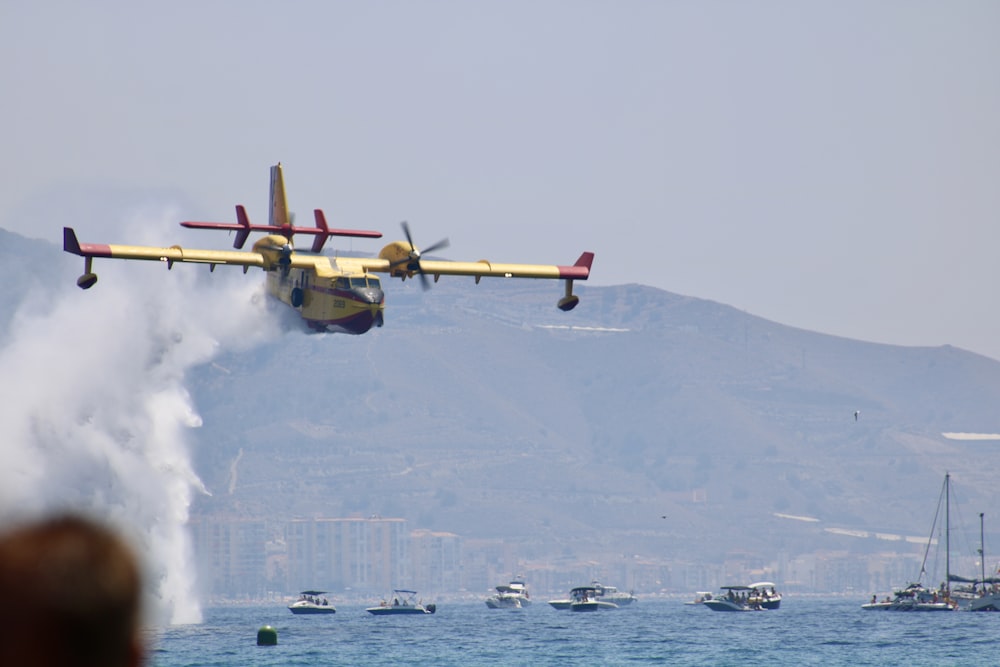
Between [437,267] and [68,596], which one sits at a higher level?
[437,267]

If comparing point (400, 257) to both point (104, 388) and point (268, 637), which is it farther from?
point (268, 637)

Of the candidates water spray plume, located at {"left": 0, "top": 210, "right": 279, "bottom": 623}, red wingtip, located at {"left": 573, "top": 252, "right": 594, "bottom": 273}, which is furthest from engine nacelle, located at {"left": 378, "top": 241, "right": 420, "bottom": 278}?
water spray plume, located at {"left": 0, "top": 210, "right": 279, "bottom": 623}

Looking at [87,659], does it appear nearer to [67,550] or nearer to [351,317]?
[67,550]

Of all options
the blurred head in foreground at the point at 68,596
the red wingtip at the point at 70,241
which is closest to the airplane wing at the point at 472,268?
the red wingtip at the point at 70,241

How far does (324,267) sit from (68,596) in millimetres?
70263

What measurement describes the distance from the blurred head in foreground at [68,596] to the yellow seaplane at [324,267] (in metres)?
64.0

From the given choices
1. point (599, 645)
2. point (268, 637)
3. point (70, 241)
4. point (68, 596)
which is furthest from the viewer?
point (599, 645)

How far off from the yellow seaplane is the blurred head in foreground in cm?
6402

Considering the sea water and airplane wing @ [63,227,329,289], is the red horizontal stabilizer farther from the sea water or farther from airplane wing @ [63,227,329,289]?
the sea water

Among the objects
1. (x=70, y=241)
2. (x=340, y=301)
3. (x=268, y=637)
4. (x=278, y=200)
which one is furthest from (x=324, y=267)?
(x=268, y=637)

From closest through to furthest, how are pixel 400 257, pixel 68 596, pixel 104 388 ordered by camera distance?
pixel 68 596, pixel 400 257, pixel 104 388

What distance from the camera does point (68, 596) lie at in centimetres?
265

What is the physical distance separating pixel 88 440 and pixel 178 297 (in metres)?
15.7

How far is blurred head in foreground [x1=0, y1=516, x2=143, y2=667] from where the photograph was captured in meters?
2.64
